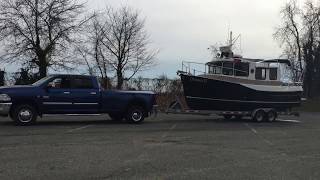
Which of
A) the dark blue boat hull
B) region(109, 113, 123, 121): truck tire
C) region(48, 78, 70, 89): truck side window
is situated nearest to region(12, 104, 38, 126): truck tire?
region(48, 78, 70, 89): truck side window

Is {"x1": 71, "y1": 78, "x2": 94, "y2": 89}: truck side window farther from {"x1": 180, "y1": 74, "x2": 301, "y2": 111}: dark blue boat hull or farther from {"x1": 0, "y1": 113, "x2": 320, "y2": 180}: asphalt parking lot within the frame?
{"x1": 180, "y1": 74, "x2": 301, "y2": 111}: dark blue boat hull

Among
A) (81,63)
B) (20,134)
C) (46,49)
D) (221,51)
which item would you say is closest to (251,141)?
(20,134)

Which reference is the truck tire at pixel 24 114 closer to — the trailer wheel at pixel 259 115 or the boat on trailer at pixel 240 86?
the boat on trailer at pixel 240 86

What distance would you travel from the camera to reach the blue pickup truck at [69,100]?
67.4ft

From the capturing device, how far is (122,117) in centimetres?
2380

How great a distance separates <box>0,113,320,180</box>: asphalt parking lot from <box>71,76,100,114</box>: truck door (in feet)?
4.49

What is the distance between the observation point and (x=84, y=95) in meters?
21.9

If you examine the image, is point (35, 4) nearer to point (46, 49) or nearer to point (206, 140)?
point (46, 49)

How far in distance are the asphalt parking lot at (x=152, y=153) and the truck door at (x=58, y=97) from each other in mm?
851

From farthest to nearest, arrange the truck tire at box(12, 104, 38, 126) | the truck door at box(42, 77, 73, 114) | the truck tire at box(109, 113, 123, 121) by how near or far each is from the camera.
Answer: the truck tire at box(109, 113, 123, 121) → the truck door at box(42, 77, 73, 114) → the truck tire at box(12, 104, 38, 126)

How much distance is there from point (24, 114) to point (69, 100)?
179cm

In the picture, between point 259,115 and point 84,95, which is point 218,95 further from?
point 84,95

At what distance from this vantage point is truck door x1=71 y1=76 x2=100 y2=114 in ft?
71.5

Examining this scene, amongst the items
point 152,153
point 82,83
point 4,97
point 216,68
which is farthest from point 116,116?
point 152,153
